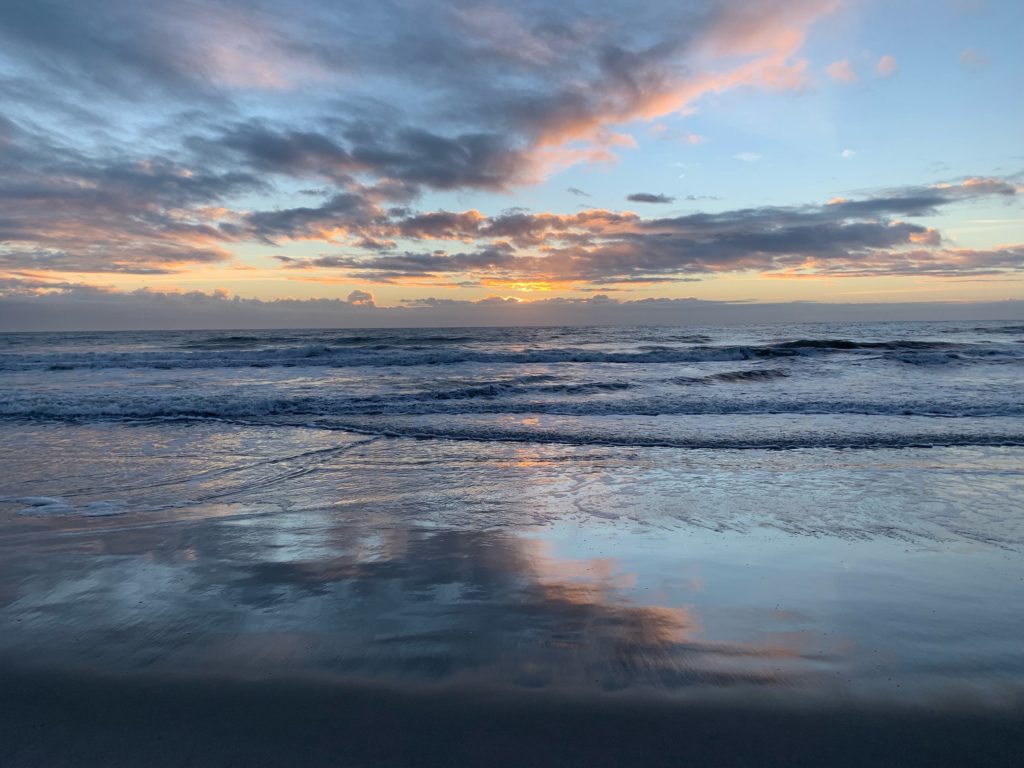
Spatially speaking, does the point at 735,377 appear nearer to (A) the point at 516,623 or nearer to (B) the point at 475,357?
(B) the point at 475,357

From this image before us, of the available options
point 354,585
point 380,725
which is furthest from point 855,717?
point 354,585

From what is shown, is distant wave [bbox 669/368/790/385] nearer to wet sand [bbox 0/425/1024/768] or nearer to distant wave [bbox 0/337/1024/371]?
distant wave [bbox 0/337/1024/371]

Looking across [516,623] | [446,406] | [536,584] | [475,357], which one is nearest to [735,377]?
[446,406]

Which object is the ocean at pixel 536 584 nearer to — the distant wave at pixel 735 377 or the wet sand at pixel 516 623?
the wet sand at pixel 516 623

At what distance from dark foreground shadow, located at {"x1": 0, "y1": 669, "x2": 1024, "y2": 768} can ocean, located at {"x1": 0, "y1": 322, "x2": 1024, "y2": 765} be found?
16 millimetres

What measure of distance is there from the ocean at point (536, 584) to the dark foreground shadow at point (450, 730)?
0.05 ft

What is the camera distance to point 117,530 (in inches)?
217

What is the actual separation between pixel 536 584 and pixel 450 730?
174 cm

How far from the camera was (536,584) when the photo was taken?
14.0 ft

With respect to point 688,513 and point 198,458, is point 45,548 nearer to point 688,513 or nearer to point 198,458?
point 198,458

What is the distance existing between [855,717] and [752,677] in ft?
1.52

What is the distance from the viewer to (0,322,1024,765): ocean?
2713 mm

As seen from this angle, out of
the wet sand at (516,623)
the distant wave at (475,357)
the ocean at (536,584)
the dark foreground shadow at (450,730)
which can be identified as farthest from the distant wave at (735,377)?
the dark foreground shadow at (450,730)

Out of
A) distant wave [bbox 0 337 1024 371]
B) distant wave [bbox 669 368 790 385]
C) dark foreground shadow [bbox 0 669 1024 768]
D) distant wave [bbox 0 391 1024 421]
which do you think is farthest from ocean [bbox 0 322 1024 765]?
distant wave [bbox 0 337 1024 371]
